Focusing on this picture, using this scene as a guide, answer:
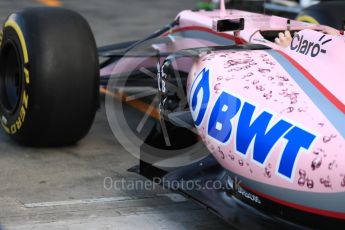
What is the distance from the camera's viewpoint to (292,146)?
348 cm

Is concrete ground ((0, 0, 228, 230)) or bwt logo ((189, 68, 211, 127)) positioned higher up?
bwt logo ((189, 68, 211, 127))

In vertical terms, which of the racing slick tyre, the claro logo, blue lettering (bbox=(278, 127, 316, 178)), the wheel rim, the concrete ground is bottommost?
the concrete ground

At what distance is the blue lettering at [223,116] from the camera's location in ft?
12.5

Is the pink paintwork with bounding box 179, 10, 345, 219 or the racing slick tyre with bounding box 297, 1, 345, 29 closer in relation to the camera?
the pink paintwork with bounding box 179, 10, 345, 219

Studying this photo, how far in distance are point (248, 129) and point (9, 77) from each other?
2838 mm

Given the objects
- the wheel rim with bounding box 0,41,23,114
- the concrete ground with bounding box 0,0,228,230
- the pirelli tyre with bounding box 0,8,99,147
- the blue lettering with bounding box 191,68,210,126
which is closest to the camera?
the blue lettering with bounding box 191,68,210,126

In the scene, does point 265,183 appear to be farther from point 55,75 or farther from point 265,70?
point 55,75

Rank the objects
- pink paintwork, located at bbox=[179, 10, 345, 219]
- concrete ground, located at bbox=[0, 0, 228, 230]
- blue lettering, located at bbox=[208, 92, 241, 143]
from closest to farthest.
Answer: pink paintwork, located at bbox=[179, 10, 345, 219] → blue lettering, located at bbox=[208, 92, 241, 143] → concrete ground, located at bbox=[0, 0, 228, 230]

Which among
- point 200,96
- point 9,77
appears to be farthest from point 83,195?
point 9,77

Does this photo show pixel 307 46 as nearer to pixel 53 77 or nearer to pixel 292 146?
pixel 292 146

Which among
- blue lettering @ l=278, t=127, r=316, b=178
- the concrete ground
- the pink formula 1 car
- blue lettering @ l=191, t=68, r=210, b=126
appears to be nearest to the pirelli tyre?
the pink formula 1 car

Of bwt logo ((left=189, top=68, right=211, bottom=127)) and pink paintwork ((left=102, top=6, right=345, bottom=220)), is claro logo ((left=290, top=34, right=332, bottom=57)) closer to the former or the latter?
pink paintwork ((left=102, top=6, right=345, bottom=220))

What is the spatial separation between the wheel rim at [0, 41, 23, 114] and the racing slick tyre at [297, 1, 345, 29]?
2325 millimetres

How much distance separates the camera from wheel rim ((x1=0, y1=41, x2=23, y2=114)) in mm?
5852
